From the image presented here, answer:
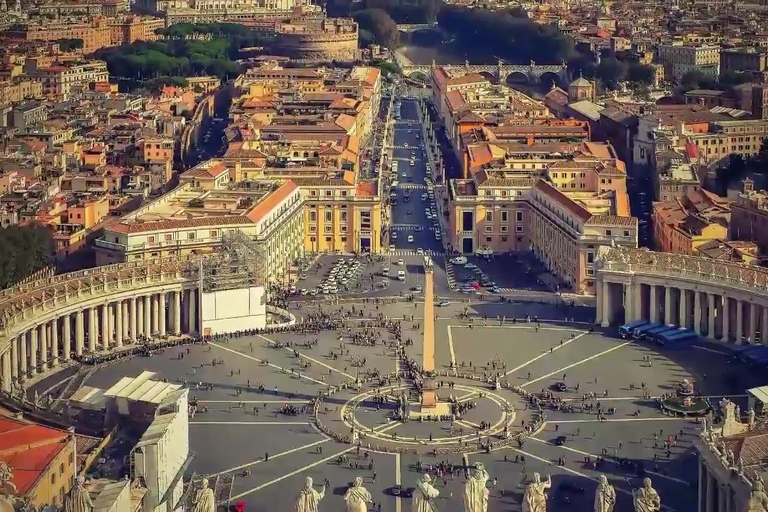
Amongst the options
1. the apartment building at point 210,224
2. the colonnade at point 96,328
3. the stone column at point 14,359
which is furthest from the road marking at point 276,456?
the apartment building at point 210,224

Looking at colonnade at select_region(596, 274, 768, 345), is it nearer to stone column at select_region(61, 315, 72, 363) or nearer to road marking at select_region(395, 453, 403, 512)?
road marking at select_region(395, 453, 403, 512)

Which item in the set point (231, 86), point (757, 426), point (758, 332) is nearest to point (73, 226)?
point (758, 332)

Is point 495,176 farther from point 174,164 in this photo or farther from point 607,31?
point 607,31

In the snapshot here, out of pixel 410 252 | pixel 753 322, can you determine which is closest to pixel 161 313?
pixel 410 252

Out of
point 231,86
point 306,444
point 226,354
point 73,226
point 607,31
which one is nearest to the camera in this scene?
point 306,444

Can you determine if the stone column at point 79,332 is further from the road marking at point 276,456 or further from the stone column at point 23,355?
the road marking at point 276,456

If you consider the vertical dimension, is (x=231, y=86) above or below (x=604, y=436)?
above

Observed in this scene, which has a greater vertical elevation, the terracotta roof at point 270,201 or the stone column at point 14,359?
the terracotta roof at point 270,201

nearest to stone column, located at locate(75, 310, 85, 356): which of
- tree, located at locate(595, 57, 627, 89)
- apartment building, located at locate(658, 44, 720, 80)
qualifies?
tree, located at locate(595, 57, 627, 89)
